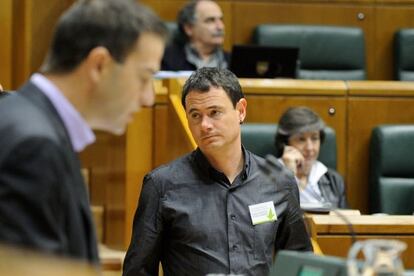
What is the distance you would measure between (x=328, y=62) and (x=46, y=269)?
13.2 feet

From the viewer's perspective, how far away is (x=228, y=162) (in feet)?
9.04

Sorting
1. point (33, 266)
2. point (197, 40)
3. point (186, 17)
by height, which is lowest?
point (33, 266)

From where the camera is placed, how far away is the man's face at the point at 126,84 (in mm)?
1503

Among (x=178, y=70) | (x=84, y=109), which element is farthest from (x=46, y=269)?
(x=178, y=70)

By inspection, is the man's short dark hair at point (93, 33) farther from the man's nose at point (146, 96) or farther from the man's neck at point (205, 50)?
the man's neck at point (205, 50)

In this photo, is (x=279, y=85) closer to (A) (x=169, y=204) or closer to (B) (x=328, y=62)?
(B) (x=328, y=62)

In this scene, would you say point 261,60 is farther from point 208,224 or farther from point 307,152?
point 208,224

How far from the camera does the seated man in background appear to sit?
4688mm

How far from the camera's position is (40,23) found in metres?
5.09

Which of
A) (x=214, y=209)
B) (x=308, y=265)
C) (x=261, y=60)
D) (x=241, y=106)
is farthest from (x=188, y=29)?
(x=308, y=265)

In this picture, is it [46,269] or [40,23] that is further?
[40,23]

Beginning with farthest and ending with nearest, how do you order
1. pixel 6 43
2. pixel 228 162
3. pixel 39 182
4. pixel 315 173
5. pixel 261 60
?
pixel 6 43
pixel 261 60
pixel 315 173
pixel 228 162
pixel 39 182

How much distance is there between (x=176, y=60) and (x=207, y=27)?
21 centimetres

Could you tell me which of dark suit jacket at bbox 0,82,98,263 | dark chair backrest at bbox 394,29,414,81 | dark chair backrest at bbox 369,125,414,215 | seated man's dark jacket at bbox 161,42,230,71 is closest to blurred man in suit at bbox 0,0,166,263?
dark suit jacket at bbox 0,82,98,263
